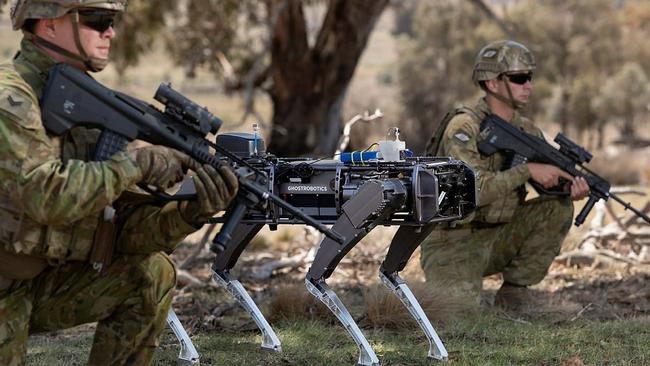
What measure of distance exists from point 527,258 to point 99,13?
4542 mm

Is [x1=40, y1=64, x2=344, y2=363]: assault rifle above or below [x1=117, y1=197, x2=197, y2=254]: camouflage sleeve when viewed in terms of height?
above

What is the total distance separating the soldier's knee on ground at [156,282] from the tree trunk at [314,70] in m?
11.0

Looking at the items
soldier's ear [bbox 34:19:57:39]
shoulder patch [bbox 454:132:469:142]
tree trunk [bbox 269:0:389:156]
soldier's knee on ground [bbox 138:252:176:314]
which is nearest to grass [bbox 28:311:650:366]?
shoulder patch [bbox 454:132:469:142]

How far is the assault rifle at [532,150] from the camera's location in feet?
25.9

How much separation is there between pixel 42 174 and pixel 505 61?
4590mm

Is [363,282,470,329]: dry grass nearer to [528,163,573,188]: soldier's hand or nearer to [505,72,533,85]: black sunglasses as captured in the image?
[528,163,573,188]: soldier's hand

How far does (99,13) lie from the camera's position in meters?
4.55

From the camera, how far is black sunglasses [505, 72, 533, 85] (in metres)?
8.03

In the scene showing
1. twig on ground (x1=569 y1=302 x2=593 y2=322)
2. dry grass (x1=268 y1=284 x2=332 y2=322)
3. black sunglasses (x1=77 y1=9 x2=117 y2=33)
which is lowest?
dry grass (x1=268 y1=284 x2=332 y2=322)

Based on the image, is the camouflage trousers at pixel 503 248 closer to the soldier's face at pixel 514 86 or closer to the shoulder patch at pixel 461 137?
the shoulder patch at pixel 461 137

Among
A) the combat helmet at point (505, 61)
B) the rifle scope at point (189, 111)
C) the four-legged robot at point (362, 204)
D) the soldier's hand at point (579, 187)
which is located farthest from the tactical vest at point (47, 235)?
the soldier's hand at point (579, 187)

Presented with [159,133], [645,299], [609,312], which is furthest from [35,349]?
[645,299]

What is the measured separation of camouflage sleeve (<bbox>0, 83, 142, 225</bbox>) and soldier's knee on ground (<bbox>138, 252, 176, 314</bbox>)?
0.57 metres

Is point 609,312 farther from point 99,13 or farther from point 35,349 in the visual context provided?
point 99,13
